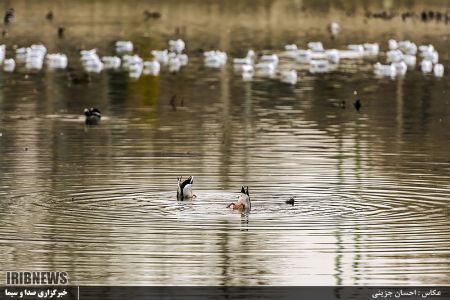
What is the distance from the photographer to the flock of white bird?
182ft

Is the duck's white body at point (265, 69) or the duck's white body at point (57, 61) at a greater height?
the duck's white body at point (57, 61)

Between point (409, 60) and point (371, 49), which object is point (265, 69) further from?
point (371, 49)

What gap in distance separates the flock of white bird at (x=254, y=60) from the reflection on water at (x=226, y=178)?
2.80ft

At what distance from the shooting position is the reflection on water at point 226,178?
1931 centimetres

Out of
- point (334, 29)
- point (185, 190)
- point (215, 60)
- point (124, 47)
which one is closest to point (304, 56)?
point (215, 60)

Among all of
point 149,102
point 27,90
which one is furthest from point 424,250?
point 27,90

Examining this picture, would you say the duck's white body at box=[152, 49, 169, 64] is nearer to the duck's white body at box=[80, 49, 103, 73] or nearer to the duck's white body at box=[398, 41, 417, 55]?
the duck's white body at box=[80, 49, 103, 73]

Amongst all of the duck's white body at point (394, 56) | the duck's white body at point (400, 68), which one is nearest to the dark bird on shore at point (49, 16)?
the duck's white body at point (394, 56)

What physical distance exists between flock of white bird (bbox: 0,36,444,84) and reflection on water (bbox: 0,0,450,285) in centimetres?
85

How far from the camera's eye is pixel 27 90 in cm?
4809

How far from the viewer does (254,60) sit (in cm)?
6025

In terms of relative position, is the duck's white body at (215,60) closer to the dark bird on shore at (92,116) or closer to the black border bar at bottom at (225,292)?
the dark bird on shore at (92,116)

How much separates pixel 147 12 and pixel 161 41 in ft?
51.4

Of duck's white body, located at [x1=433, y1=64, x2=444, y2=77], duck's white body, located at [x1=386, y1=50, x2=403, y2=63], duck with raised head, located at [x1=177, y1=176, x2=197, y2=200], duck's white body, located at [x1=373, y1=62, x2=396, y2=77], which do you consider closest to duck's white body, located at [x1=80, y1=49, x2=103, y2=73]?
duck's white body, located at [x1=373, y1=62, x2=396, y2=77]
